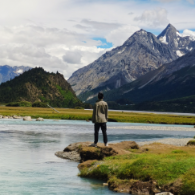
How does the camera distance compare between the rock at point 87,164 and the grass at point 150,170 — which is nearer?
the grass at point 150,170

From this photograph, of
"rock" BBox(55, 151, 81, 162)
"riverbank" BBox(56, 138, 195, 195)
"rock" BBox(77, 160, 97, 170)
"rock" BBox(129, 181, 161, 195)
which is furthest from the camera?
"rock" BBox(55, 151, 81, 162)

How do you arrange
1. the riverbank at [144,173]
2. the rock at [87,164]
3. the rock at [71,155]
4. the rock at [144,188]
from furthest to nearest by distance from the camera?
1. the rock at [71,155]
2. the rock at [87,164]
3. the rock at [144,188]
4. the riverbank at [144,173]

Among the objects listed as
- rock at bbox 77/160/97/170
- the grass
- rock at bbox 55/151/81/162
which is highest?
the grass

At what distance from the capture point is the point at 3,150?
40250mm

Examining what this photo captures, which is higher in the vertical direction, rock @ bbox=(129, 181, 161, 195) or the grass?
the grass

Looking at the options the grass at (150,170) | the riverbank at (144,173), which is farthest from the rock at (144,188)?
the grass at (150,170)

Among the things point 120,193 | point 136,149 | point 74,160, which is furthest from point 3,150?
point 120,193

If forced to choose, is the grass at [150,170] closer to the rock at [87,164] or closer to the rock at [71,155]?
the rock at [87,164]

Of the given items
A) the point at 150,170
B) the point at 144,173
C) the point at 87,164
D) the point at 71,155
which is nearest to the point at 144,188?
the point at 144,173

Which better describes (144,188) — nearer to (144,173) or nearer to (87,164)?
(144,173)

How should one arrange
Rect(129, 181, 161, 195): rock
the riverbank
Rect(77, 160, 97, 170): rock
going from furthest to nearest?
1. Rect(77, 160, 97, 170): rock
2. Rect(129, 181, 161, 195): rock
3. the riverbank

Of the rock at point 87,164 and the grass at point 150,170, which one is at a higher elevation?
the grass at point 150,170

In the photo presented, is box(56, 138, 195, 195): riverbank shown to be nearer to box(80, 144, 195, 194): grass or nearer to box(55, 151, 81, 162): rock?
box(80, 144, 195, 194): grass

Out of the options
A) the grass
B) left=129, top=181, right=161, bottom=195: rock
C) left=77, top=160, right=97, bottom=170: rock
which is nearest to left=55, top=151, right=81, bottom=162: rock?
left=77, top=160, right=97, bottom=170: rock
